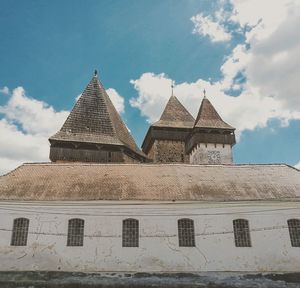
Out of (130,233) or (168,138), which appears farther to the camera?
(168,138)

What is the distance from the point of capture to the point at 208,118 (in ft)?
102

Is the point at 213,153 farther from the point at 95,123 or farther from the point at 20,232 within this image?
the point at 20,232

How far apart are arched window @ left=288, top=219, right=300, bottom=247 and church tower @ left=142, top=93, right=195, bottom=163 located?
17.0 metres

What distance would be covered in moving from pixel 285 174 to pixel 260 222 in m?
4.29

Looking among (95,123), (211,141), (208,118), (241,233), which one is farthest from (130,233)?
(208,118)

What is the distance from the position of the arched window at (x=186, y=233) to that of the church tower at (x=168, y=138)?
16108mm

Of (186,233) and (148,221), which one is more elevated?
(148,221)

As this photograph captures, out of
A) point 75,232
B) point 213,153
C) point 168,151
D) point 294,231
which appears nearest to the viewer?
point 75,232

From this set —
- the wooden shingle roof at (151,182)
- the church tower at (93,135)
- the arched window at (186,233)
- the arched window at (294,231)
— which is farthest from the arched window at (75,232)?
the arched window at (294,231)

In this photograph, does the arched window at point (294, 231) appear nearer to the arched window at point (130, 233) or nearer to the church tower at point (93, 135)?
the arched window at point (130, 233)

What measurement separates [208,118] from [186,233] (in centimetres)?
1753

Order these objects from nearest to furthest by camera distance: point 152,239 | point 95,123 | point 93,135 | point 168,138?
point 152,239 < point 93,135 < point 95,123 < point 168,138

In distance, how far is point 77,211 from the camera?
51.1 ft

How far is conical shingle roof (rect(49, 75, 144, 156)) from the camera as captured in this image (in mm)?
24578
